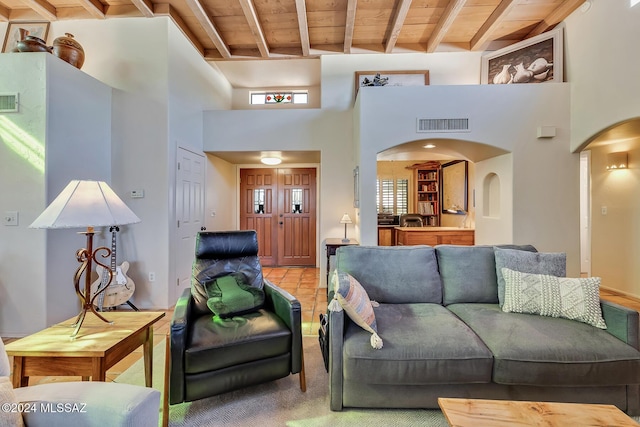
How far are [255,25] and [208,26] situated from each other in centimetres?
60

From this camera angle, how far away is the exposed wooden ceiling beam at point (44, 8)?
3256 millimetres

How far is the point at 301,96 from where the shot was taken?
5.95 metres

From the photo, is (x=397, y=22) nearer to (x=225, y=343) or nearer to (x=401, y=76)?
(x=401, y=76)

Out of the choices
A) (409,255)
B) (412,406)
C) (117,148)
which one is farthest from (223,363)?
(117,148)

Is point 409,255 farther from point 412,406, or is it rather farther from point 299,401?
point 299,401

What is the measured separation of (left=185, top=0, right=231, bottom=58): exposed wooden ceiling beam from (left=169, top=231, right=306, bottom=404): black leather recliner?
2.75 meters

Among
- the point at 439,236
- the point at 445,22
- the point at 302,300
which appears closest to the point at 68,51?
the point at 302,300

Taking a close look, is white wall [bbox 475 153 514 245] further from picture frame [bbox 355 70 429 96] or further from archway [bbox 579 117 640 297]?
picture frame [bbox 355 70 429 96]

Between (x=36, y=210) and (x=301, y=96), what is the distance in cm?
457

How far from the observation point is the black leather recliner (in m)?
1.68

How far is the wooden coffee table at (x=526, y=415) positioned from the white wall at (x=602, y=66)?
2.98m

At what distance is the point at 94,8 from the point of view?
3.33 meters

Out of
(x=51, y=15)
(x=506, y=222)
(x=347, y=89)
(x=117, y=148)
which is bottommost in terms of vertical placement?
(x=506, y=222)

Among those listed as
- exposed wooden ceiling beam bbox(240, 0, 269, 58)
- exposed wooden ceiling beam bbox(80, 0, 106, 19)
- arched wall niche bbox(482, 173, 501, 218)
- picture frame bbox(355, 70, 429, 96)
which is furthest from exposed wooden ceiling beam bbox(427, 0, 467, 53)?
exposed wooden ceiling beam bbox(80, 0, 106, 19)
